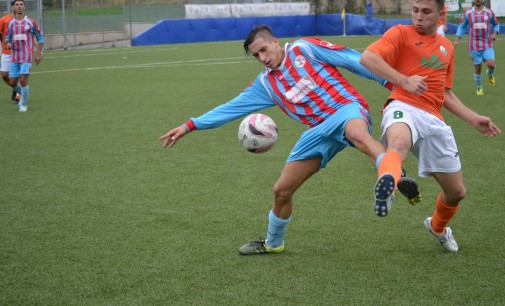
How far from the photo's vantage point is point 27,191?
785 cm

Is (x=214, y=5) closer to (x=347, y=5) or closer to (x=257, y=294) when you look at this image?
(x=347, y=5)

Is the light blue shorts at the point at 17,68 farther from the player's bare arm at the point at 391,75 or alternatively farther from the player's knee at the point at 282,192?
the player's bare arm at the point at 391,75

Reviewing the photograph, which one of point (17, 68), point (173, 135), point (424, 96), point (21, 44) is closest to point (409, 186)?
point (424, 96)

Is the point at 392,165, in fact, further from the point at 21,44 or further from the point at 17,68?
the point at 17,68

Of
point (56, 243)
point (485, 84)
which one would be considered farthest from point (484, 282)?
point (485, 84)

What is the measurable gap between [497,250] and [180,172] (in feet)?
13.9

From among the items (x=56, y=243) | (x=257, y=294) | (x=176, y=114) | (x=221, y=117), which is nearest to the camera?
(x=257, y=294)

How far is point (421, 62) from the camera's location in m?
5.09

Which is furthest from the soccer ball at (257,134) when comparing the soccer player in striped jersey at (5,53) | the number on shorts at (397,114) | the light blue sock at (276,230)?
the soccer player in striped jersey at (5,53)

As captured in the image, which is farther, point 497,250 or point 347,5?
point 347,5

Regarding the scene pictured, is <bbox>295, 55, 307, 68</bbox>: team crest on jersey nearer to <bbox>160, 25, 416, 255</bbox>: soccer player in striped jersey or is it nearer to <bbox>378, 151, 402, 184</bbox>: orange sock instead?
<bbox>160, 25, 416, 255</bbox>: soccer player in striped jersey

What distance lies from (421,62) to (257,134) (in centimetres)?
126

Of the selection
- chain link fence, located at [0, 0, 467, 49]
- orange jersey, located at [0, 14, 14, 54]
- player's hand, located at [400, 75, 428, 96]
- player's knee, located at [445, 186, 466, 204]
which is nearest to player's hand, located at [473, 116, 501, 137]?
player's knee, located at [445, 186, 466, 204]

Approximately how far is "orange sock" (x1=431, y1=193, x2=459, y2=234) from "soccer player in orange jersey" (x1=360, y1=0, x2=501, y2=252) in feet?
0.80
